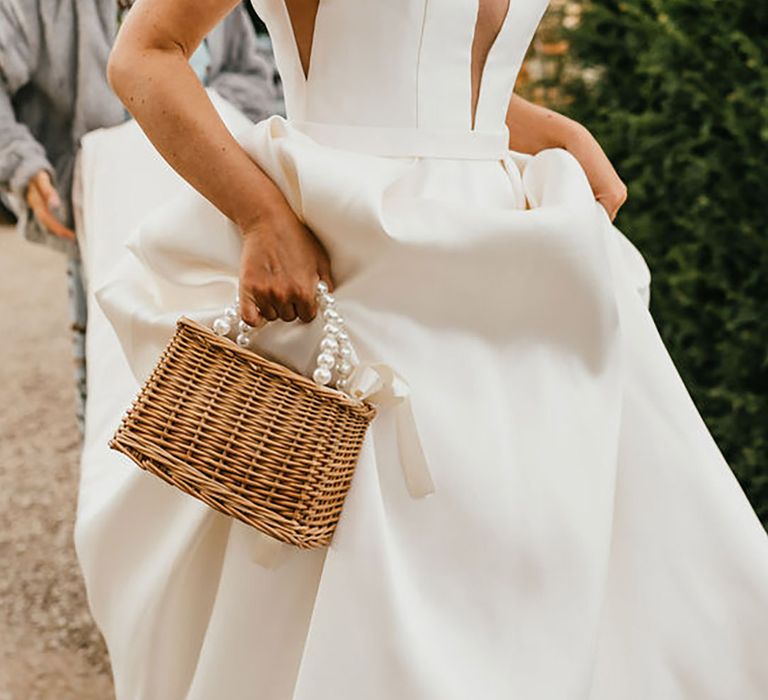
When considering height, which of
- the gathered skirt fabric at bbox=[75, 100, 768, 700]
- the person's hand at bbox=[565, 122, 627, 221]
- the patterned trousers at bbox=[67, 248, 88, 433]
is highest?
the person's hand at bbox=[565, 122, 627, 221]

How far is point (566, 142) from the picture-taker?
1.80 m

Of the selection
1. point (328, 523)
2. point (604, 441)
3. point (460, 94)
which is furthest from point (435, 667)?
point (460, 94)

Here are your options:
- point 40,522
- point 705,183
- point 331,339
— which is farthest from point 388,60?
point 40,522

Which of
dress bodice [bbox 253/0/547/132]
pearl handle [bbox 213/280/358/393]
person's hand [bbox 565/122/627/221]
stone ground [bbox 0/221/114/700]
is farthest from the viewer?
stone ground [bbox 0/221/114/700]

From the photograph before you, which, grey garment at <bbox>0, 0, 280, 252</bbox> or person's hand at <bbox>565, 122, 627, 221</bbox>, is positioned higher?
person's hand at <bbox>565, 122, 627, 221</bbox>

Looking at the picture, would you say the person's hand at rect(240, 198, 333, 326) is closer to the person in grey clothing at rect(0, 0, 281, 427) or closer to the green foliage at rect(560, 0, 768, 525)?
the person in grey clothing at rect(0, 0, 281, 427)

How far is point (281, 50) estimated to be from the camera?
1563 mm

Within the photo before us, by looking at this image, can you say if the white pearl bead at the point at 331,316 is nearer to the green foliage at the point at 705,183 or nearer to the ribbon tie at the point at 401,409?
the ribbon tie at the point at 401,409

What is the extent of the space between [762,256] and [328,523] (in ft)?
6.57

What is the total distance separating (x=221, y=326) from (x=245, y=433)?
170mm

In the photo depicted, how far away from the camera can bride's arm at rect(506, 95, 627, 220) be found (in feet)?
5.83

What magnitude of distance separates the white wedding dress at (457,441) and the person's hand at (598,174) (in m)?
0.14

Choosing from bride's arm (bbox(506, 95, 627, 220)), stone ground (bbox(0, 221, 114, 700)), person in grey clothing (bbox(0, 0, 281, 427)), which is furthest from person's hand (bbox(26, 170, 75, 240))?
bride's arm (bbox(506, 95, 627, 220))

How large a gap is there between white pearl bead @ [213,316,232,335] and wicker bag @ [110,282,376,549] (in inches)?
1.9
